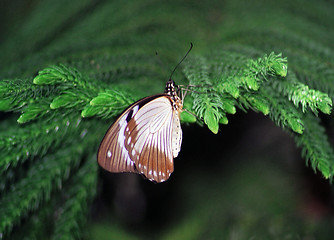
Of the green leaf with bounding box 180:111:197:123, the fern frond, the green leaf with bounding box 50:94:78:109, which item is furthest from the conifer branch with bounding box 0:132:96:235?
the fern frond

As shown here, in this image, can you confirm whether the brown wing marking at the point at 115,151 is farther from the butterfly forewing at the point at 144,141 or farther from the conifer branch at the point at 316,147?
the conifer branch at the point at 316,147

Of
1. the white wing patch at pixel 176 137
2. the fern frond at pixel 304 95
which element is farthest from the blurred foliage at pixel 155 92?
the white wing patch at pixel 176 137

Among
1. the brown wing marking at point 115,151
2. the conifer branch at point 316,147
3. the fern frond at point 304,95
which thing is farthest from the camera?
the brown wing marking at point 115,151

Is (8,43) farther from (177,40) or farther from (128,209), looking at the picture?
(128,209)

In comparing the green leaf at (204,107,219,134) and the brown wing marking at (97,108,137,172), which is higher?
the green leaf at (204,107,219,134)

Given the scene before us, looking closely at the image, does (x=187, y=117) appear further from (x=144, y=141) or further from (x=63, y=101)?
(x=63, y=101)

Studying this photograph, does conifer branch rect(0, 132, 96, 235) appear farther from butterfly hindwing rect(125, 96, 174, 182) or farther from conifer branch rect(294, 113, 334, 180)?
conifer branch rect(294, 113, 334, 180)

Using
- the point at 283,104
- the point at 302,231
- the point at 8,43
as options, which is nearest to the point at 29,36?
the point at 8,43
